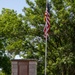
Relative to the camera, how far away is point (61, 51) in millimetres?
36531

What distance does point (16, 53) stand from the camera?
40.5 meters

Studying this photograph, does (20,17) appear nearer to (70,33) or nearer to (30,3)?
(30,3)

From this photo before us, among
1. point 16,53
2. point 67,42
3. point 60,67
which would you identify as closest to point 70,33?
point 67,42

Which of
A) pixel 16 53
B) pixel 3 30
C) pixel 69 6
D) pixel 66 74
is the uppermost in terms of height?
pixel 69 6

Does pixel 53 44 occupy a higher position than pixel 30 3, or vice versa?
pixel 30 3

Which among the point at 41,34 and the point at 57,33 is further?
the point at 41,34

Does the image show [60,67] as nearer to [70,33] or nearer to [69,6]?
[70,33]

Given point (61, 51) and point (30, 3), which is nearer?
point (61, 51)

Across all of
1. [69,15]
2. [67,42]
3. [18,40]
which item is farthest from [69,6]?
[18,40]

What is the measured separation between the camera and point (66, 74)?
39.2 m

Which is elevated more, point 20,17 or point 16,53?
point 20,17

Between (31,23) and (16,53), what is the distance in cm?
457

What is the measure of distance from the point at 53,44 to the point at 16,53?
15.1ft

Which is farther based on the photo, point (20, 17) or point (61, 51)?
point (20, 17)
